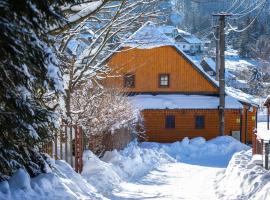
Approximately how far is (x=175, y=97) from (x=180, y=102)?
1.00 m

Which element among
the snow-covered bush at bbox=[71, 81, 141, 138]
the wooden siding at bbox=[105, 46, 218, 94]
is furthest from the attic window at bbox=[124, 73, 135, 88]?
the snow-covered bush at bbox=[71, 81, 141, 138]

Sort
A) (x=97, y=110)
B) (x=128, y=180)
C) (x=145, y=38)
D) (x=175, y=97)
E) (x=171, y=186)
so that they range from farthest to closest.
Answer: (x=175, y=97)
(x=97, y=110)
(x=128, y=180)
(x=171, y=186)
(x=145, y=38)

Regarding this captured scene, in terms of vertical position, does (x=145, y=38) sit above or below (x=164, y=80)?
above

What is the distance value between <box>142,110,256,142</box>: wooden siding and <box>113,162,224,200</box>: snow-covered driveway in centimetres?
1338

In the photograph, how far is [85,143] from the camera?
16469 millimetres

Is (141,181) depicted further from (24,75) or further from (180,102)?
(180,102)

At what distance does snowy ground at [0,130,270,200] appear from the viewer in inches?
300

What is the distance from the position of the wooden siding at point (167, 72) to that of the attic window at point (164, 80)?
211 mm

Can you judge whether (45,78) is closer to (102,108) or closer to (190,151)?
(102,108)

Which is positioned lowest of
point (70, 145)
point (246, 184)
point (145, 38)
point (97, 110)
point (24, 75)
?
point (246, 184)

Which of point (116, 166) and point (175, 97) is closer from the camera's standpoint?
point (116, 166)

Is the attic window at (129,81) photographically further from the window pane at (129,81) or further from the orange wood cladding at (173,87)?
the orange wood cladding at (173,87)

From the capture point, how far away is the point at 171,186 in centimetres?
1544

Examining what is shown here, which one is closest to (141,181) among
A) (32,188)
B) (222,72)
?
(32,188)
